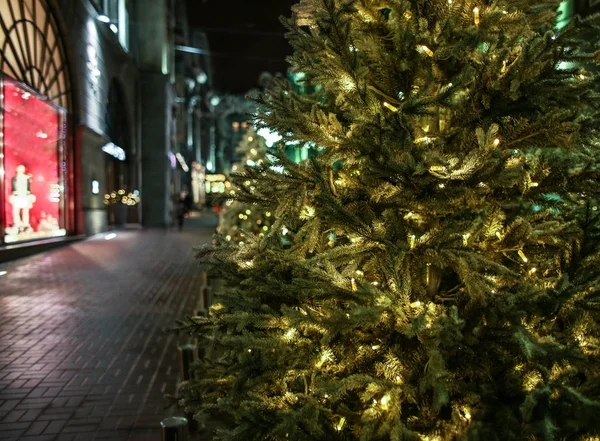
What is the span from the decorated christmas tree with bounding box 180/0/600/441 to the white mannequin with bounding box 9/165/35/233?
1399 centimetres

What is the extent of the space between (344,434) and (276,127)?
189cm

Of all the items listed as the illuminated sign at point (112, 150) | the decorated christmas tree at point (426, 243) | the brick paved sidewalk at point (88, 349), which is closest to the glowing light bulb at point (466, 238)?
the decorated christmas tree at point (426, 243)

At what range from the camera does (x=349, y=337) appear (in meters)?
2.96

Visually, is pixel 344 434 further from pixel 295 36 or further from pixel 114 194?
pixel 114 194

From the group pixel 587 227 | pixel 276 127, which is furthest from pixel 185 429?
pixel 587 227

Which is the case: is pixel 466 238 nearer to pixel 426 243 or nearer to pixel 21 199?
pixel 426 243

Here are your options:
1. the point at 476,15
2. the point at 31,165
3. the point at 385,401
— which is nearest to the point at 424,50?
the point at 476,15

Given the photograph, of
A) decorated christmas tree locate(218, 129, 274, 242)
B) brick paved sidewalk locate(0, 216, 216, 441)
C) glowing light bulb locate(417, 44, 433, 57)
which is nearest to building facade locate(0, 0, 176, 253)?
brick paved sidewalk locate(0, 216, 216, 441)

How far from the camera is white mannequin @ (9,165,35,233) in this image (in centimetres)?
1481

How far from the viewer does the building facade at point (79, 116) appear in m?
14.7

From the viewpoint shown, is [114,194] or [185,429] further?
[114,194]

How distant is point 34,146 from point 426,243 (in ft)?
54.4

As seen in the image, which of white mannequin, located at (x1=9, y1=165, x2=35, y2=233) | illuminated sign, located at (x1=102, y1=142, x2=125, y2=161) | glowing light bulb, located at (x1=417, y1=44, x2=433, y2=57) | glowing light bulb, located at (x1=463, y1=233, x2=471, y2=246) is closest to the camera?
glowing light bulb, located at (x1=463, y1=233, x2=471, y2=246)

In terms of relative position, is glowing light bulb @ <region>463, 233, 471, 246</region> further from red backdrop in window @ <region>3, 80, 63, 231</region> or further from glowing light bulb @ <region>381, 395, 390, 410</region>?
red backdrop in window @ <region>3, 80, 63, 231</region>
